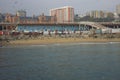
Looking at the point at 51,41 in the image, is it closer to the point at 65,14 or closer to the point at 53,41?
the point at 53,41

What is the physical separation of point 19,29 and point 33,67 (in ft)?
227

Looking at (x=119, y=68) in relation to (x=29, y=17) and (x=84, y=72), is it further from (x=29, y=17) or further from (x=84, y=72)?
(x=29, y=17)

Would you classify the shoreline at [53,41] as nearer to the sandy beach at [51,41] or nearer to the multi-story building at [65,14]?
the sandy beach at [51,41]

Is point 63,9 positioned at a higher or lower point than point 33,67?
higher

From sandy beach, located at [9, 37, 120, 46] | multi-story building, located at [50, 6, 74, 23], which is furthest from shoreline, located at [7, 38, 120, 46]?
multi-story building, located at [50, 6, 74, 23]

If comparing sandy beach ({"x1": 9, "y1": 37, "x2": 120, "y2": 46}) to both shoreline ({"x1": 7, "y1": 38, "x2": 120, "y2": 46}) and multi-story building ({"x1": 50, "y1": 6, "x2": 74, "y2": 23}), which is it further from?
multi-story building ({"x1": 50, "y1": 6, "x2": 74, "y2": 23})

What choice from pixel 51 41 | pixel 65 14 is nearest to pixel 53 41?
pixel 51 41

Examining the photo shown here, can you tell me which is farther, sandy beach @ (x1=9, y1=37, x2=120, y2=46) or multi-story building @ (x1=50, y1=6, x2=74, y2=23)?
multi-story building @ (x1=50, y1=6, x2=74, y2=23)

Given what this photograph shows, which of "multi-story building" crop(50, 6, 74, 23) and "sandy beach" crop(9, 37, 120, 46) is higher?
"multi-story building" crop(50, 6, 74, 23)

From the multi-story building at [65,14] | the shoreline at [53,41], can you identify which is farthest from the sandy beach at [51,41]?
the multi-story building at [65,14]

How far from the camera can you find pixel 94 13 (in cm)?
19112

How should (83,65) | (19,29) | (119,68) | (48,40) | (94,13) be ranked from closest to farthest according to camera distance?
(119,68) < (83,65) < (48,40) < (19,29) < (94,13)

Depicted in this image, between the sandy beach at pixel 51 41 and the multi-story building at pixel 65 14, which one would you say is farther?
the multi-story building at pixel 65 14

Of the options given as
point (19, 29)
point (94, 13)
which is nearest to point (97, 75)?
point (19, 29)
